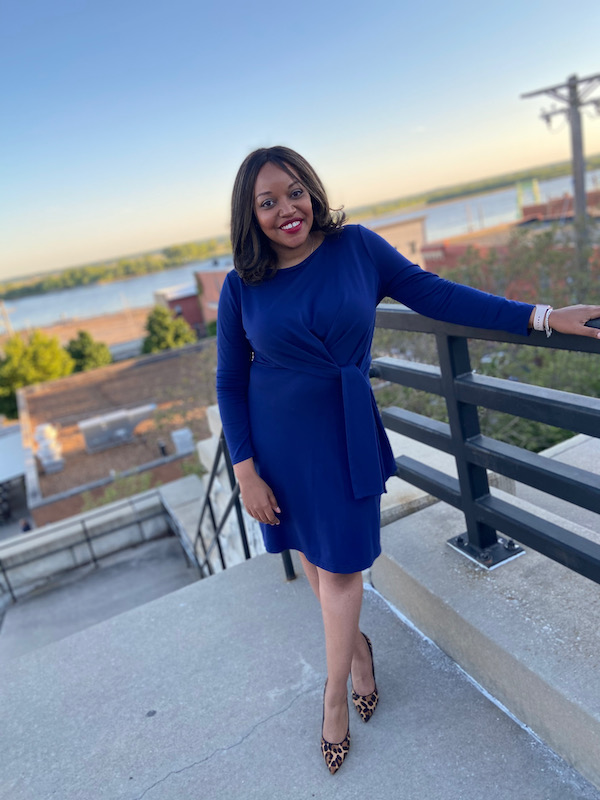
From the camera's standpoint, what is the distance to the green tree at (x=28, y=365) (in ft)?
104

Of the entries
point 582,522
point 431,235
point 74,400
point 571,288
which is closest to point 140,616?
point 582,522

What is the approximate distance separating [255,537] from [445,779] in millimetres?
2479

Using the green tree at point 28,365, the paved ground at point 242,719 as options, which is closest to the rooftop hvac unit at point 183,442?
the paved ground at point 242,719

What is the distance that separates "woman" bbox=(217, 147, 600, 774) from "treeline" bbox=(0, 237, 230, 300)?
138014 mm

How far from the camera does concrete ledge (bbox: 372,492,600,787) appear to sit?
1456mm

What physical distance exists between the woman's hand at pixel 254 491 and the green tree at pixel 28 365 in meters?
33.3

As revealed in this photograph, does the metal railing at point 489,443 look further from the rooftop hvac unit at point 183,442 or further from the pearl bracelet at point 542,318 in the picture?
the rooftop hvac unit at point 183,442

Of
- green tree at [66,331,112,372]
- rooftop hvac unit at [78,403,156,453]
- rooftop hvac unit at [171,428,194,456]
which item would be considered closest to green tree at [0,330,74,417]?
green tree at [66,331,112,372]

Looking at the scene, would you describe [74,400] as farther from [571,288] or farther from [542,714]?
[542,714]

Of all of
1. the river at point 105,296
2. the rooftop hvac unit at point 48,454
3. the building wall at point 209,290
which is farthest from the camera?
the river at point 105,296

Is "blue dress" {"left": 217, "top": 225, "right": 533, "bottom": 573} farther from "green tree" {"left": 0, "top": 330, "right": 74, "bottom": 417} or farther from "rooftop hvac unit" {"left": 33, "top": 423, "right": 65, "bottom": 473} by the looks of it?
"green tree" {"left": 0, "top": 330, "right": 74, "bottom": 417}

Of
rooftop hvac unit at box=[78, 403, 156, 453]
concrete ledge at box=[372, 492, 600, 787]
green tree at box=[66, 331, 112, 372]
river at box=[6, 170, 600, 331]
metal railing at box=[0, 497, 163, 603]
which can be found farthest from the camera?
river at box=[6, 170, 600, 331]

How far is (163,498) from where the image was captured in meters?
7.84

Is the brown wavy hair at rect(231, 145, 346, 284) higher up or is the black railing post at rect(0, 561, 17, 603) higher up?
the brown wavy hair at rect(231, 145, 346, 284)
